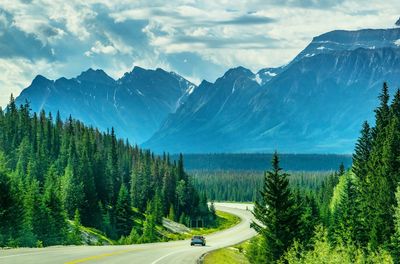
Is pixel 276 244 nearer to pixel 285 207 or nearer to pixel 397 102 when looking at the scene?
pixel 285 207

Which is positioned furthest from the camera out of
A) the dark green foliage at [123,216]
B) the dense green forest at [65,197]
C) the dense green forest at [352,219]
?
the dark green foliage at [123,216]

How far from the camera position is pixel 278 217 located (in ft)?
214

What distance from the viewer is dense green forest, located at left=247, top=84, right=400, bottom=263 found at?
60969mm

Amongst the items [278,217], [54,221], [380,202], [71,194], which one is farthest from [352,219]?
[71,194]

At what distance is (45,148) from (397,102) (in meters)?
118

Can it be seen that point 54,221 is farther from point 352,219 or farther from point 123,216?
point 123,216

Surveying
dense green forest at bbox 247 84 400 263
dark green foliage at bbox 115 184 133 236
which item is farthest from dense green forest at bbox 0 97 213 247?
dense green forest at bbox 247 84 400 263

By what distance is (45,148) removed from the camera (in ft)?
625

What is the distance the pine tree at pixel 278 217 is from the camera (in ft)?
213

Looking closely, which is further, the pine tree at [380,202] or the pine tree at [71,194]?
the pine tree at [71,194]

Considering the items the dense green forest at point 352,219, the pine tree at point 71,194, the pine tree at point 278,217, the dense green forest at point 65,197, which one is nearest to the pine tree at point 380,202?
the dense green forest at point 352,219

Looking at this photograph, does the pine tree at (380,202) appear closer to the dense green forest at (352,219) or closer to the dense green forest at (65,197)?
the dense green forest at (352,219)

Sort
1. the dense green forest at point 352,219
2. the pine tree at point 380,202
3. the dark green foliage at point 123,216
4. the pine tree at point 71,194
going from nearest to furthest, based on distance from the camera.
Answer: the dense green forest at point 352,219 < the pine tree at point 380,202 < the pine tree at point 71,194 < the dark green foliage at point 123,216

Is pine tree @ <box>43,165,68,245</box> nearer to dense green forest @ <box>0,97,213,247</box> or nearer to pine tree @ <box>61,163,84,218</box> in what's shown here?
dense green forest @ <box>0,97,213,247</box>
